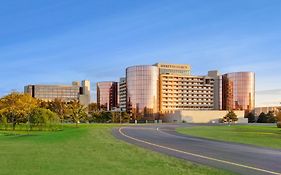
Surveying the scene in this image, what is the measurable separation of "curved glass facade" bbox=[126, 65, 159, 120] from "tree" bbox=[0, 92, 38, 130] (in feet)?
277

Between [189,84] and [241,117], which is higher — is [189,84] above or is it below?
above

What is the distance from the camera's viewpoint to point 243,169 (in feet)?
46.1

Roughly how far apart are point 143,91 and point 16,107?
9058cm

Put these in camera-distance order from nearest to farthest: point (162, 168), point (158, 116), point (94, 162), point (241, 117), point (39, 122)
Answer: point (162, 168) < point (94, 162) < point (39, 122) < point (241, 117) < point (158, 116)

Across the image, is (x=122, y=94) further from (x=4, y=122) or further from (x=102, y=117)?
(x=4, y=122)

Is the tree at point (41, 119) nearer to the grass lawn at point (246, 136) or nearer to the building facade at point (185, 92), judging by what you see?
the grass lawn at point (246, 136)

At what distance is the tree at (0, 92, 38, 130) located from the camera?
85.6 metres

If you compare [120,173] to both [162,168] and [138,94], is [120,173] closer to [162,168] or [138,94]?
[162,168]

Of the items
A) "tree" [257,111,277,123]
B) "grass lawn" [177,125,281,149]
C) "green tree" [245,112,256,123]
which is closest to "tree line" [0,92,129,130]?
"grass lawn" [177,125,281,149]

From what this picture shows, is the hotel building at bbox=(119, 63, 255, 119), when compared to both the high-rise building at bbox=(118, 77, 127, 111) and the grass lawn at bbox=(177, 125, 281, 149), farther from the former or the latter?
the grass lawn at bbox=(177, 125, 281, 149)

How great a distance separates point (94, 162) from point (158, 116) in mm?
157105

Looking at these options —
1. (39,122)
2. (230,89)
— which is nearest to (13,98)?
(39,122)

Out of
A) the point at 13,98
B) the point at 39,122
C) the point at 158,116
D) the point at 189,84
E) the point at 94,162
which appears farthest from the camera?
the point at 189,84

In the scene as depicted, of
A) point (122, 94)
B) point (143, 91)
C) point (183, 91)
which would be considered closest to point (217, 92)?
point (183, 91)
